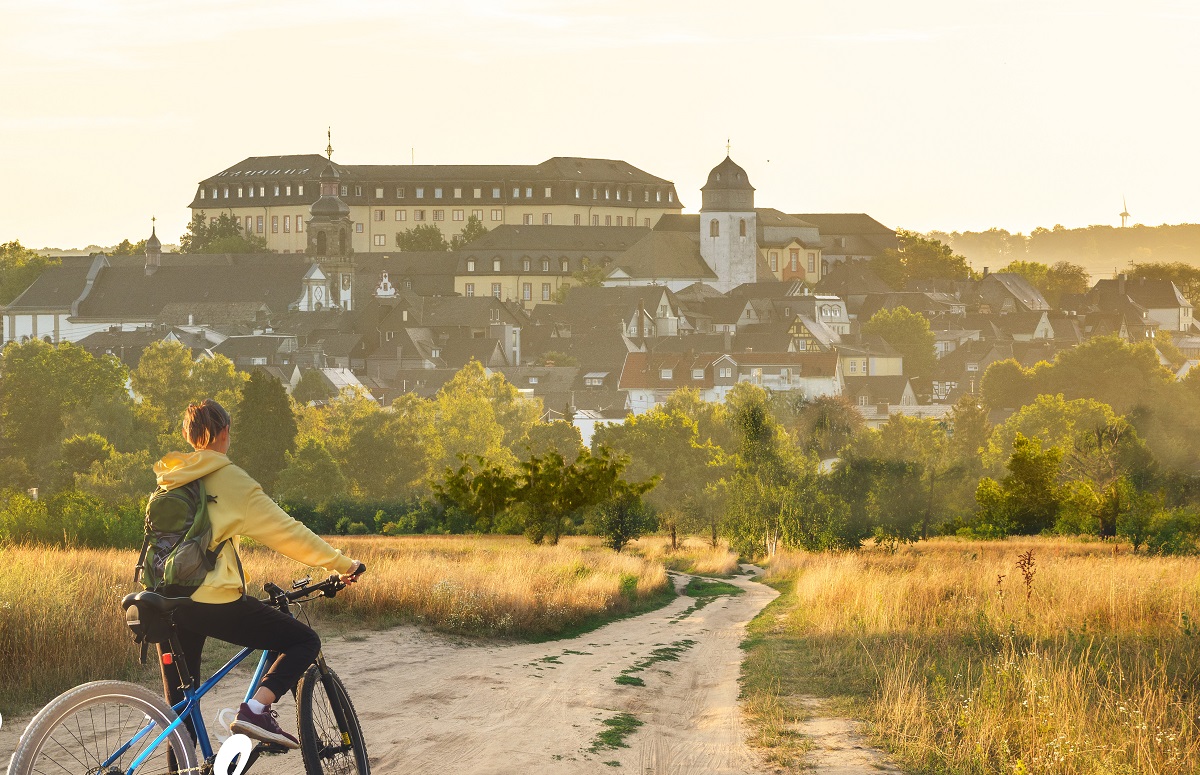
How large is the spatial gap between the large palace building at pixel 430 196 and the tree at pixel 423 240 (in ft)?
16.3

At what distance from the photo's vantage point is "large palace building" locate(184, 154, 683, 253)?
179000mm

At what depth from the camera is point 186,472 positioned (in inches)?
229

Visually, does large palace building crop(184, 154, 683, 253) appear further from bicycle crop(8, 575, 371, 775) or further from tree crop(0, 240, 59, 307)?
bicycle crop(8, 575, 371, 775)

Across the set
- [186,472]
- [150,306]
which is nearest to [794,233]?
[150,306]

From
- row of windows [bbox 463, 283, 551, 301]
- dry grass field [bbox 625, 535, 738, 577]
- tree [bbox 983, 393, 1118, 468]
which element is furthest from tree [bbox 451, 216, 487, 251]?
dry grass field [bbox 625, 535, 738, 577]

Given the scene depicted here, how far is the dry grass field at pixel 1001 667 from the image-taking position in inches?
316

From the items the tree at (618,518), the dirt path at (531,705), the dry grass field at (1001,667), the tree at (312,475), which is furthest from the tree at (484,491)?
the tree at (312,475)

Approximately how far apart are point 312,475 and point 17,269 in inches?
5038

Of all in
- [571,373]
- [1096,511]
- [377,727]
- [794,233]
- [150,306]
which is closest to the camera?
[377,727]

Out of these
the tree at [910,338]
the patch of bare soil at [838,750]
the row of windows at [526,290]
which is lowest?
the patch of bare soil at [838,750]

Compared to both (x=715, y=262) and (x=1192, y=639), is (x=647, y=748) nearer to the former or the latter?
(x=1192, y=639)

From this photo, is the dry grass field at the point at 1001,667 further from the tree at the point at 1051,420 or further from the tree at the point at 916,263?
the tree at the point at 916,263

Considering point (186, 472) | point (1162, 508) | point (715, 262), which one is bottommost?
point (1162, 508)

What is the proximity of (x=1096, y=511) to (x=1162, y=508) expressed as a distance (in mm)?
2500
